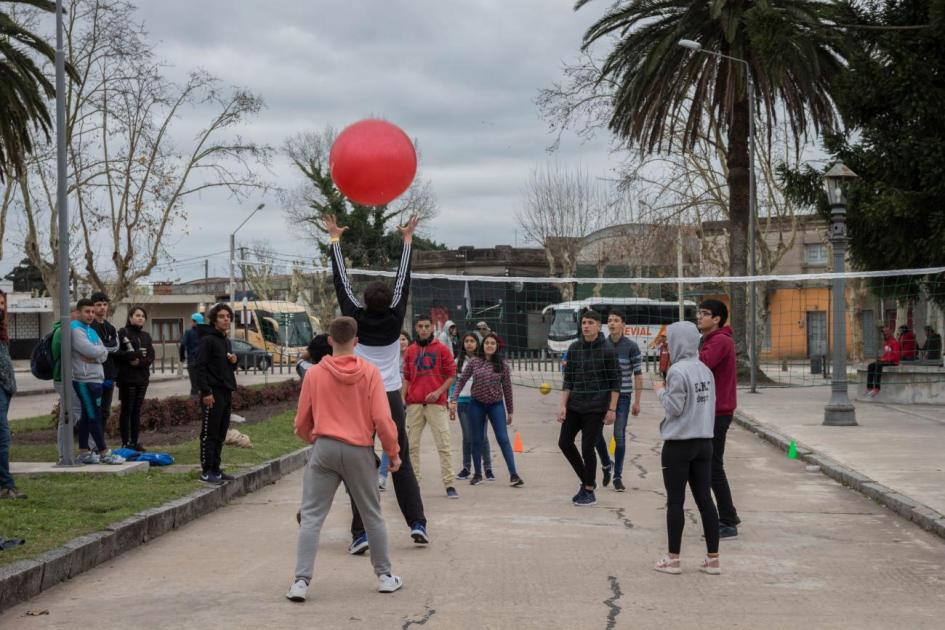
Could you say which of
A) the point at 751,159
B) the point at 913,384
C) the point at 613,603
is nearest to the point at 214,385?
the point at 613,603

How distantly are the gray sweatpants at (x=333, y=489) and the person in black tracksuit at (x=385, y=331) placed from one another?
122 cm

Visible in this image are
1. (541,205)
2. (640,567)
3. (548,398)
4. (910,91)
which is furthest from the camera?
(541,205)

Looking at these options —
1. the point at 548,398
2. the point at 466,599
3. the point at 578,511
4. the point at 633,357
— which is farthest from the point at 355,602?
the point at 548,398

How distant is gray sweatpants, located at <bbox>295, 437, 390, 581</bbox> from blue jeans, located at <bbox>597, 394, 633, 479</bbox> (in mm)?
5002

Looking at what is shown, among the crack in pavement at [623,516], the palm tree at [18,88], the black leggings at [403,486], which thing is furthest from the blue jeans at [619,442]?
the palm tree at [18,88]

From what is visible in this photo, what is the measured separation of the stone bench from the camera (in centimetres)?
2359

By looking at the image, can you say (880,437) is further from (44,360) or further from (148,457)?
(44,360)

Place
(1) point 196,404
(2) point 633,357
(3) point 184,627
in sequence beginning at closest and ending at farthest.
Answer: (3) point 184,627 → (2) point 633,357 → (1) point 196,404

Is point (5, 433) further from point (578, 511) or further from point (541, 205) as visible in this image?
point (541, 205)

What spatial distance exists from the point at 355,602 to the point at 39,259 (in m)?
33.5

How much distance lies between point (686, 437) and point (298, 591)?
2728 millimetres

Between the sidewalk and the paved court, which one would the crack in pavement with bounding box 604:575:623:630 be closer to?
the paved court

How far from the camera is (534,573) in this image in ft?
24.8

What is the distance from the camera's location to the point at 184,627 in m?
6.14
